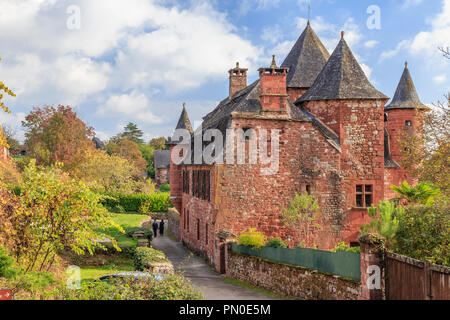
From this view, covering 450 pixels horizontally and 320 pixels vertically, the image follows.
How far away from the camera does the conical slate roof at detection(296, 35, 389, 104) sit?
25000 mm

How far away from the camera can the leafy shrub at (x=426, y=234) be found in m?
12.1

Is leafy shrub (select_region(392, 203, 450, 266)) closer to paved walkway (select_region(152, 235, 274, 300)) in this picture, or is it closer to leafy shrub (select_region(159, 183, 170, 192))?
paved walkway (select_region(152, 235, 274, 300))

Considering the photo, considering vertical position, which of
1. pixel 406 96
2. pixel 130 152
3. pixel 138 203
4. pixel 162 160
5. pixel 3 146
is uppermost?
pixel 406 96

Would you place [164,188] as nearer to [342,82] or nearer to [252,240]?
[342,82]

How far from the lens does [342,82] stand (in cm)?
2542

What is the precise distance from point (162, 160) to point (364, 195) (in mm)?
64168

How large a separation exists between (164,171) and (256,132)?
63.9 metres

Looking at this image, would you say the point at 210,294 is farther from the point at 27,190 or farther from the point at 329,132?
the point at 329,132

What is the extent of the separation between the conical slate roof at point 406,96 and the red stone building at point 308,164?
25.5ft

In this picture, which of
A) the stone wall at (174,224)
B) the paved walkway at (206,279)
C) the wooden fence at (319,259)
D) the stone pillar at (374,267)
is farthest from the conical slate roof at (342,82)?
the stone wall at (174,224)

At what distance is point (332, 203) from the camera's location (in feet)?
79.4

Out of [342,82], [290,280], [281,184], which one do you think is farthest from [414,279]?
[342,82]

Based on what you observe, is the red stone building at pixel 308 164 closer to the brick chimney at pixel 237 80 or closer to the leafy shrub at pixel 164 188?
the brick chimney at pixel 237 80
